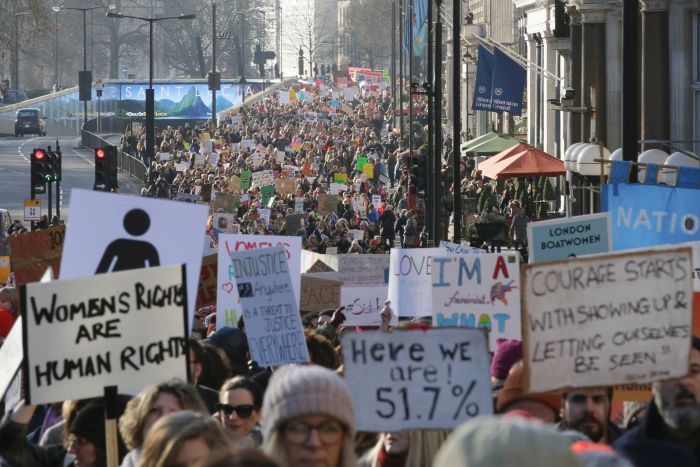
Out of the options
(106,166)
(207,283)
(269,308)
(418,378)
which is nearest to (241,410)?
(418,378)

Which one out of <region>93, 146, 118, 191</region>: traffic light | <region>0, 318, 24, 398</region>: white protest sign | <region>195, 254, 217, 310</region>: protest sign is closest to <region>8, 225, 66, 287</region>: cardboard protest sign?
<region>195, 254, 217, 310</region>: protest sign

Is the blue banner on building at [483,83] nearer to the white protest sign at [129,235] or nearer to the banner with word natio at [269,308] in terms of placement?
the banner with word natio at [269,308]

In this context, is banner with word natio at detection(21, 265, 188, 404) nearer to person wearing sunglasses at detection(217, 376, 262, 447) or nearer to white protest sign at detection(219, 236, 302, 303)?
person wearing sunglasses at detection(217, 376, 262, 447)

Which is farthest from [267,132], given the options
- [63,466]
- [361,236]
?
[63,466]

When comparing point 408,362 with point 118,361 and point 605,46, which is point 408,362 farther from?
point 605,46

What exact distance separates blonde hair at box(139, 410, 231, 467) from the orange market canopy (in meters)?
26.4

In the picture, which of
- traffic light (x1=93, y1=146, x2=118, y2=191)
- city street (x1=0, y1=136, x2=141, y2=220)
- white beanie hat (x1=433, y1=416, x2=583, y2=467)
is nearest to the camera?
white beanie hat (x1=433, y1=416, x2=583, y2=467)

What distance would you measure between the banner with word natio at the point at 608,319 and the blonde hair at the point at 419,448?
0.50 metres

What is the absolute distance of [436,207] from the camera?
30562 millimetres

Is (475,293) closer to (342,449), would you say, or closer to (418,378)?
(418,378)

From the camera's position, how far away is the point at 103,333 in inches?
255

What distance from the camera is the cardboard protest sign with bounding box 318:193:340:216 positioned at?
3859 cm

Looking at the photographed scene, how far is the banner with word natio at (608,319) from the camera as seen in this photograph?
6027 millimetres

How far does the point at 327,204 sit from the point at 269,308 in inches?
1110
